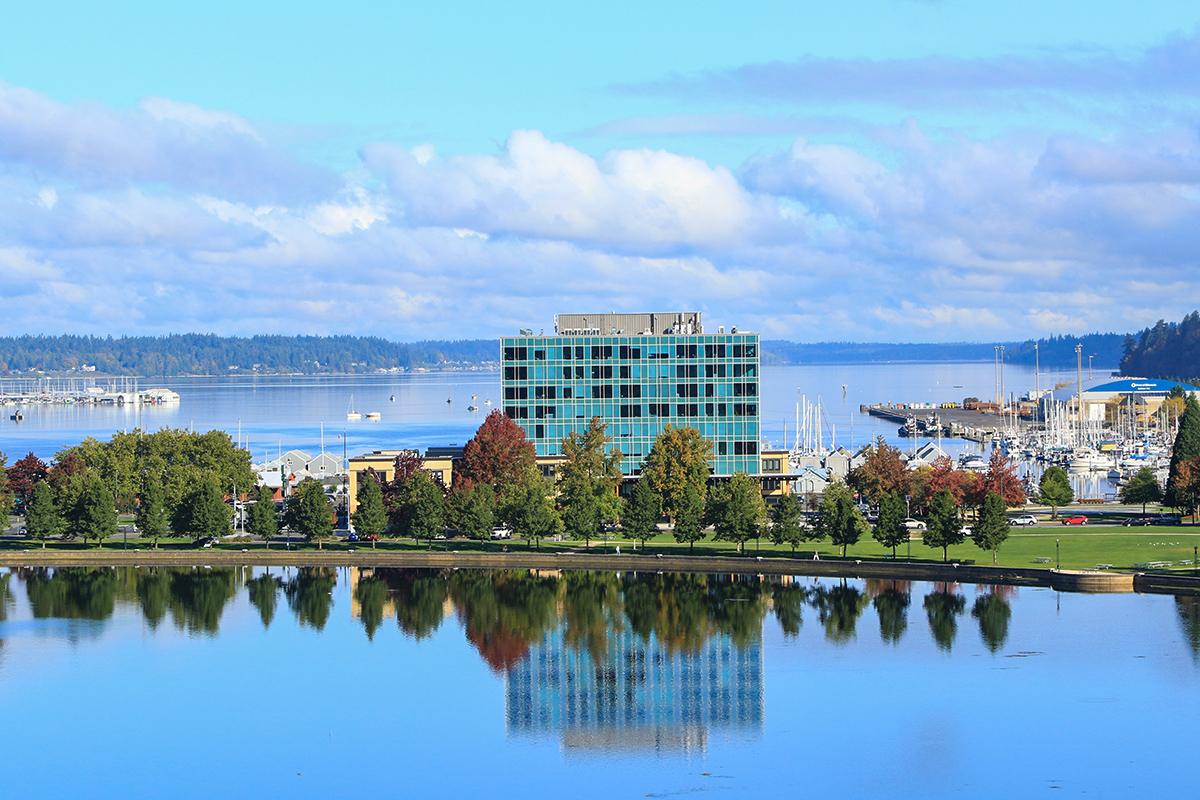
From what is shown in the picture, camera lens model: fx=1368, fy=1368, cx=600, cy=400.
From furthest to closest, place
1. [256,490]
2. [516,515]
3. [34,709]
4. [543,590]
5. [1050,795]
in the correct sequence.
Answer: [256,490]
[516,515]
[543,590]
[34,709]
[1050,795]

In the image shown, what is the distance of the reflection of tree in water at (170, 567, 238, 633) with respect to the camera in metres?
80.1

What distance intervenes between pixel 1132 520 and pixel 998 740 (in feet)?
189

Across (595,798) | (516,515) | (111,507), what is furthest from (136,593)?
(595,798)

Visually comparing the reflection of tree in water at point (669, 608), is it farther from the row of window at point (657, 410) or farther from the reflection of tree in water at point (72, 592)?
the reflection of tree in water at point (72, 592)

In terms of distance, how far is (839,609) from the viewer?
80062mm

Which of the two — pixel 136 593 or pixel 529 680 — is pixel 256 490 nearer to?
pixel 136 593

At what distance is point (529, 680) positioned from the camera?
66.9 meters

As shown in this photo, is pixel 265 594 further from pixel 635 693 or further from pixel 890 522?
pixel 890 522

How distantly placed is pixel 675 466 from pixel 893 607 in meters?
28.3

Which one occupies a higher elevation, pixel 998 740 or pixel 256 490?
pixel 256 490

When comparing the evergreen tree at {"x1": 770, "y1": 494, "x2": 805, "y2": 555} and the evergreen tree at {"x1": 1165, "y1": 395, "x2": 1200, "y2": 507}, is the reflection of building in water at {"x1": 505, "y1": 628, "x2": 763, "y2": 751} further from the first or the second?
the evergreen tree at {"x1": 1165, "y1": 395, "x2": 1200, "y2": 507}

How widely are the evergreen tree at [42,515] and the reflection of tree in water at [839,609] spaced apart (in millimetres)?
56597

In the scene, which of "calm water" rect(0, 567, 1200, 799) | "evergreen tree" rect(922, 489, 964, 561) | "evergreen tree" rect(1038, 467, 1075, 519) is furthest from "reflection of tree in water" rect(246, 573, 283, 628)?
"evergreen tree" rect(1038, 467, 1075, 519)

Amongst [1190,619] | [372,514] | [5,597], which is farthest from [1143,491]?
[5,597]
